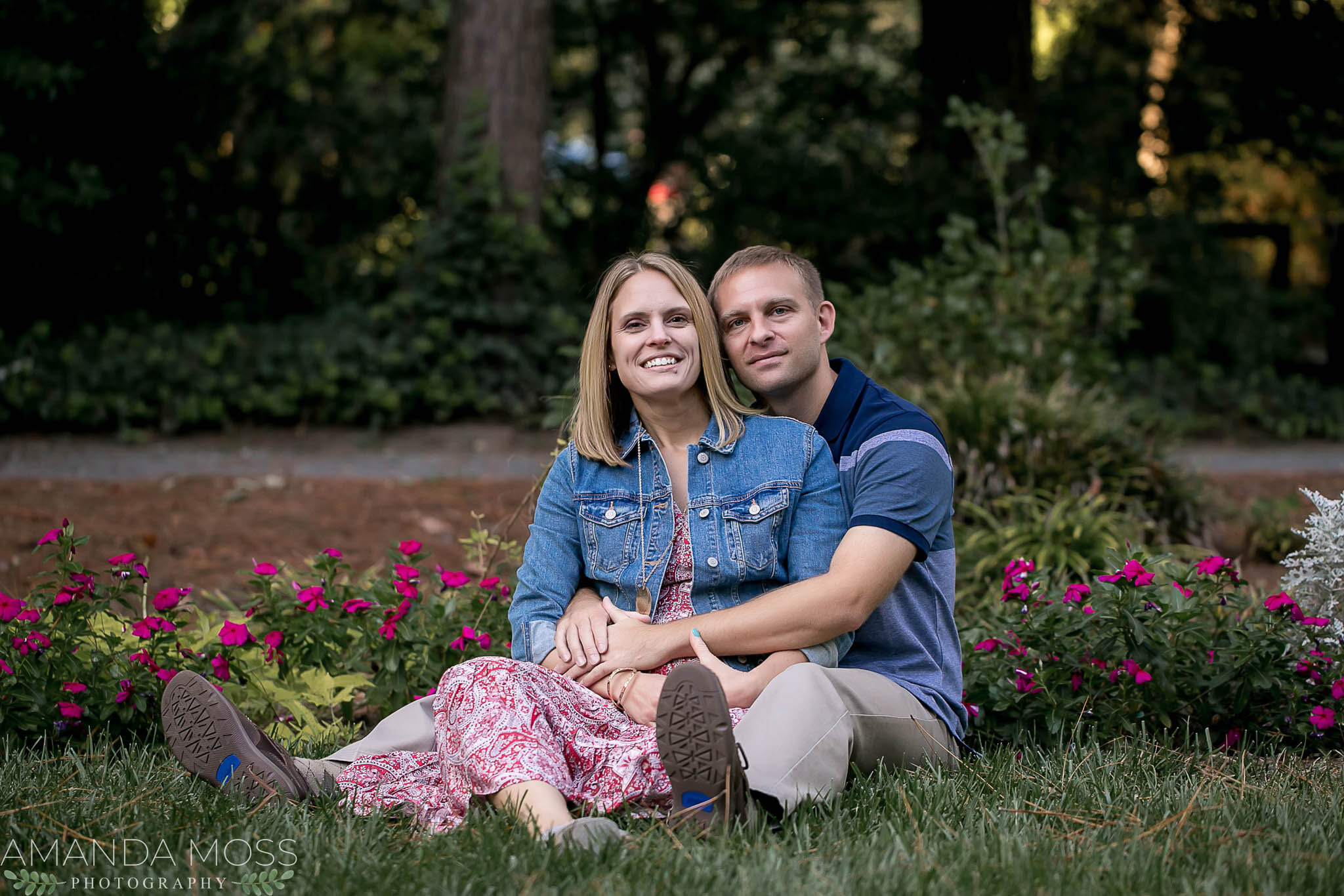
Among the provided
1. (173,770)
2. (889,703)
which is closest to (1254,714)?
(889,703)

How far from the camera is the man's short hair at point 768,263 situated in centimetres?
292

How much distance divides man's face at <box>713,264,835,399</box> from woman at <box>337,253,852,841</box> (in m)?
0.10

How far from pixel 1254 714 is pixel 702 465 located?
1.68 m

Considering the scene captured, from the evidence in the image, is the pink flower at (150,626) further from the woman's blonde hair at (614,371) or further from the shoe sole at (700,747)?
the shoe sole at (700,747)

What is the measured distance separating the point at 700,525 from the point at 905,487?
0.50m

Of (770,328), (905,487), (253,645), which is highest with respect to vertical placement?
(770,328)

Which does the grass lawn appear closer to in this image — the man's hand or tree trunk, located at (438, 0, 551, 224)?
→ the man's hand

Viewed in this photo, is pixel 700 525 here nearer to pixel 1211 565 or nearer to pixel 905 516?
pixel 905 516

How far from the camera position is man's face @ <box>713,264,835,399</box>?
286 centimetres

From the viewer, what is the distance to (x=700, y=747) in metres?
2.21

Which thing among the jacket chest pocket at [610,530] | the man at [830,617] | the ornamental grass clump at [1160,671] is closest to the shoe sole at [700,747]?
the man at [830,617]

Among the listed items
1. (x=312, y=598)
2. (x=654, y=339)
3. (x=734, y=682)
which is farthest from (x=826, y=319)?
(x=312, y=598)

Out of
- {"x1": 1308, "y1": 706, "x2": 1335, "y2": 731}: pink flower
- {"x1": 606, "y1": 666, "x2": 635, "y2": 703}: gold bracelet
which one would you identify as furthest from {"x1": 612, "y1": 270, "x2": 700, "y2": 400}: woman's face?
{"x1": 1308, "y1": 706, "x2": 1335, "y2": 731}: pink flower

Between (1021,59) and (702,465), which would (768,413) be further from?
(1021,59)
